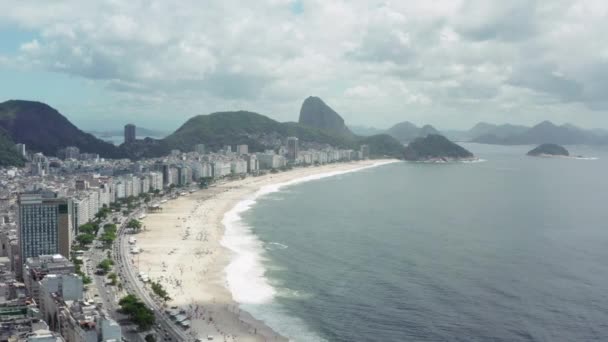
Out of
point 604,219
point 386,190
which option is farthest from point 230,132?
point 604,219

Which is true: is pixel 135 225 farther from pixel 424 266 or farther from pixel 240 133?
pixel 240 133

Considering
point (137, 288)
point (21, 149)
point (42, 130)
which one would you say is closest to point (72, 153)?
point (21, 149)

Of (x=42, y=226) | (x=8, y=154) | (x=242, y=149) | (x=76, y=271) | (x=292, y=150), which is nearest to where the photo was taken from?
(x=76, y=271)

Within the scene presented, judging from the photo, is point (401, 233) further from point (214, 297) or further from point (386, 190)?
point (386, 190)

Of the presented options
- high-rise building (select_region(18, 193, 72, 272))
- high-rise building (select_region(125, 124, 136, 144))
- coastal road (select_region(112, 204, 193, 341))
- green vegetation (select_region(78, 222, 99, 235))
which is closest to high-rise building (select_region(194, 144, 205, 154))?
high-rise building (select_region(125, 124, 136, 144))

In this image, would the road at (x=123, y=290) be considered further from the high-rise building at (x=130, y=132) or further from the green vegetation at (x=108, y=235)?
the high-rise building at (x=130, y=132)
